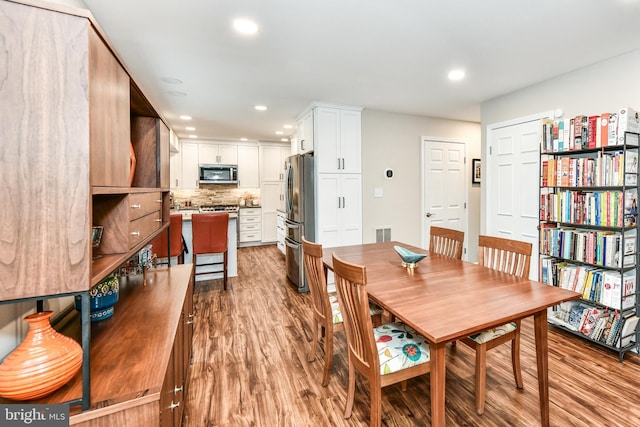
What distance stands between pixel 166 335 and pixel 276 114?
12.2ft

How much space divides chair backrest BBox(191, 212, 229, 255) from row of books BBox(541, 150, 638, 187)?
357cm

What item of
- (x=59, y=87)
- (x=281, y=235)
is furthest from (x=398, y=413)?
(x=281, y=235)

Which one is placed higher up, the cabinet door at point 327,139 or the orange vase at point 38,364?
the cabinet door at point 327,139

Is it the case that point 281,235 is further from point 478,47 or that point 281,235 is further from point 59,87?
point 59,87

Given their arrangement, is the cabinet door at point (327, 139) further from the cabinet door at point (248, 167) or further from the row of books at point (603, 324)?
the cabinet door at point (248, 167)

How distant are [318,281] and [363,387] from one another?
0.78m

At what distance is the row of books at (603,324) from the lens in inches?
88.4

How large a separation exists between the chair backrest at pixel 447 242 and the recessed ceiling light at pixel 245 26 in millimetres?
2150

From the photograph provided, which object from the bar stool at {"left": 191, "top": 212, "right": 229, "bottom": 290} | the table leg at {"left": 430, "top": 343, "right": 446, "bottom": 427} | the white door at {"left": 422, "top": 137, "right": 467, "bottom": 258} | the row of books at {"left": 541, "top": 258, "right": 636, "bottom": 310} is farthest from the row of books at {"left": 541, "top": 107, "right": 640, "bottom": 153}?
the bar stool at {"left": 191, "top": 212, "right": 229, "bottom": 290}

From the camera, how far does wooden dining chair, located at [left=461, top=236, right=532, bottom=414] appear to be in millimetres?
1635

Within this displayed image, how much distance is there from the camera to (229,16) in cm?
194

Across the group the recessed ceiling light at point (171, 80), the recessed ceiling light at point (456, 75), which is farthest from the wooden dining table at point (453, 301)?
the recessed ceiling light at point (171, 80)

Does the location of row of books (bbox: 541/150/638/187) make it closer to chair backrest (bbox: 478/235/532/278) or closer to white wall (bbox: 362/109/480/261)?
chair backrest (bbox: 478/235/532/278)

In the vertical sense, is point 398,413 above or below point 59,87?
below
